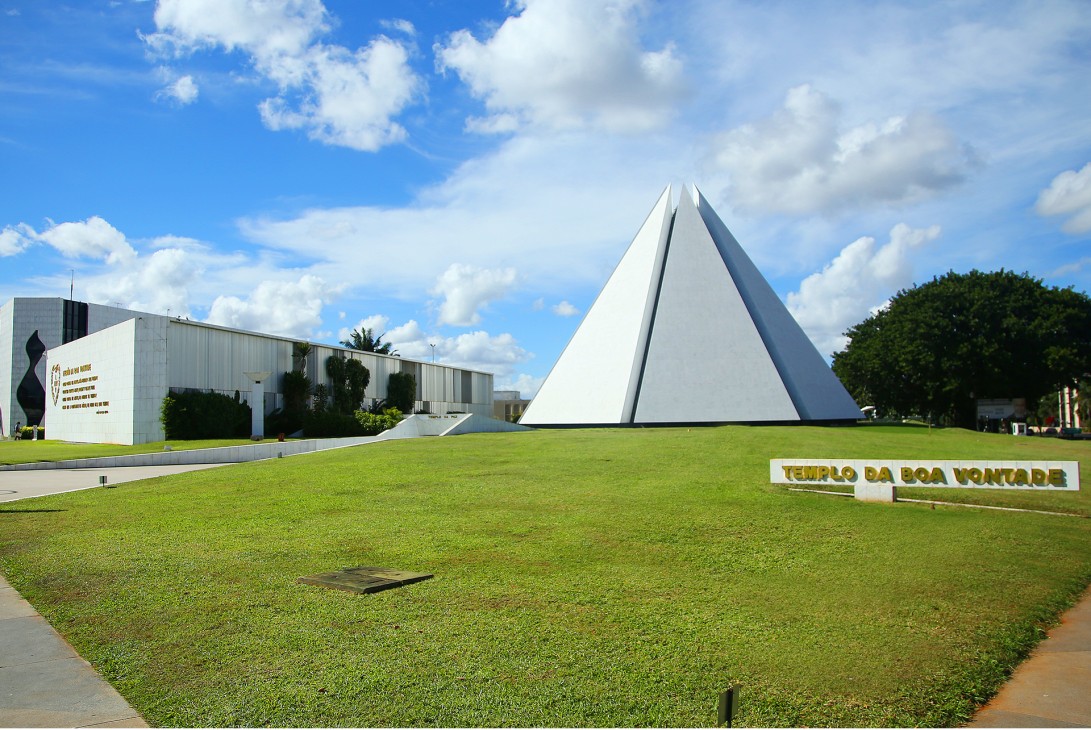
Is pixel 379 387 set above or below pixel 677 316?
below

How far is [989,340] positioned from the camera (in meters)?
38.8

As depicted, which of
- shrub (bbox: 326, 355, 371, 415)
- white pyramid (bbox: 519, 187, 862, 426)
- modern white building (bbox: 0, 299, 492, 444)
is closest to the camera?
white pyramid (bbox: 519, 187, 862, 426)

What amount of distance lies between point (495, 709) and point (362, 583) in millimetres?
2545

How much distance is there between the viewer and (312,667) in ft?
13.5

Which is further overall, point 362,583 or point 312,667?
point 362,583

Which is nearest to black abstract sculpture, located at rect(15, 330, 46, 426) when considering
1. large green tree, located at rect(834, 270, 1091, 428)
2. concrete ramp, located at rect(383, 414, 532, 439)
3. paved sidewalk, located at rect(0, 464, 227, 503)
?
concrete ramp, located at rect(383, 414, 532, 439)

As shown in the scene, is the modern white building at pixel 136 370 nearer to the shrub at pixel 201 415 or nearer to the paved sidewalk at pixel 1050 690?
the shrub at pixel 201 415

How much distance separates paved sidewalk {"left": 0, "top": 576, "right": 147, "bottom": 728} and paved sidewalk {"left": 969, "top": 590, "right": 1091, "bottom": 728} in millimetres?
4478

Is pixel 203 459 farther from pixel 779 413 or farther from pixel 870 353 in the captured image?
pixel 870 353

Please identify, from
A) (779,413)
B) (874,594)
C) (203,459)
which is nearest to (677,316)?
(779,413)

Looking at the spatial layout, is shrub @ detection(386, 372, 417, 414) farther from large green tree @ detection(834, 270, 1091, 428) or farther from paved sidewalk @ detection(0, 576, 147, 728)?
paved sidewalk @ detection(0, 576, 147, 728)

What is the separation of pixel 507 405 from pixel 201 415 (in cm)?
5175

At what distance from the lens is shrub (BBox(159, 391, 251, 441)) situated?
28266 mm

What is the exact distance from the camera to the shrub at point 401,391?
43.1 metres
